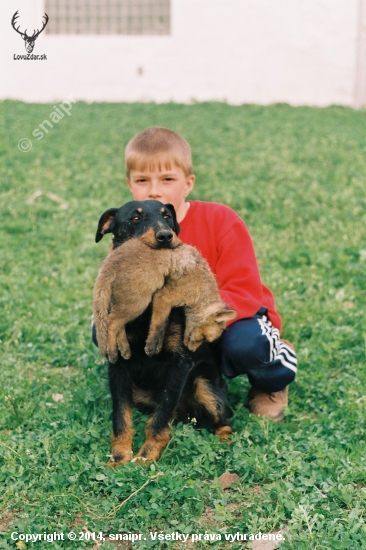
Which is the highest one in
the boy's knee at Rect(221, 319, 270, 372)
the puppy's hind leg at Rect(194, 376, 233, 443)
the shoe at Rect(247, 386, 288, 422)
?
the boy's knee at Rect(221, 319, 270, 372)

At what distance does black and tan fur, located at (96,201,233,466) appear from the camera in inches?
132

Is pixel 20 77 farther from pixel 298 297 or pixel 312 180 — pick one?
pixel 298 297

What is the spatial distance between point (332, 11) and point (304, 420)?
62.1 feet

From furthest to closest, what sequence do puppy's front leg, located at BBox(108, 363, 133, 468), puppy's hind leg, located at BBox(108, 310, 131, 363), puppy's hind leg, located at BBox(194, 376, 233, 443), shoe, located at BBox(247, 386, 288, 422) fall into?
shoe, located at BBox(247, 386, 288, 422) < puppy's hind leg, located at BBox(194, 376, 233, 443) < puppy's front leg, located at BBox(108, 363, 133, 468) < puppy's hind leg, located at BBox(108, 310, 131, 363)

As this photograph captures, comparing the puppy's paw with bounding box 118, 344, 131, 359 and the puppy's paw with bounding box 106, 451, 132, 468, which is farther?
the puppy's paw with bounding box 106, 451, 132, 468

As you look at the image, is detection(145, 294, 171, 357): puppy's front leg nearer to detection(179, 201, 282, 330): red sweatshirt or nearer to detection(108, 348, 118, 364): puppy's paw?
detection(108, 348, 118, 364): puppy's paw

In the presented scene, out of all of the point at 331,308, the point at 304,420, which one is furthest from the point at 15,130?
the point at 304,420

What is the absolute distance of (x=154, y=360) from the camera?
3625 mm

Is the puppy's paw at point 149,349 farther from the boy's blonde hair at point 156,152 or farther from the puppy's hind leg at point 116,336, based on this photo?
the boy's blonde hair at point 156,152

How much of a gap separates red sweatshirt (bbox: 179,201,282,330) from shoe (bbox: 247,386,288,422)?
45 centimetres

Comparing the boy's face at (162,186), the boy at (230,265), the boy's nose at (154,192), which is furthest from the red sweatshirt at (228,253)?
the boy's nose at (154,192)

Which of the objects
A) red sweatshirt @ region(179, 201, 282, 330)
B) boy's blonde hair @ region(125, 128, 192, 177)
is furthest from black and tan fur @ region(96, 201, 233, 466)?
boy's blonde hair @ region(125, 128, 192, 177)

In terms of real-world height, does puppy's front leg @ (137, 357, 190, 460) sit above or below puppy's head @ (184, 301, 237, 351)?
below

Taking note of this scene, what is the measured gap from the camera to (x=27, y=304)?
240 inches
